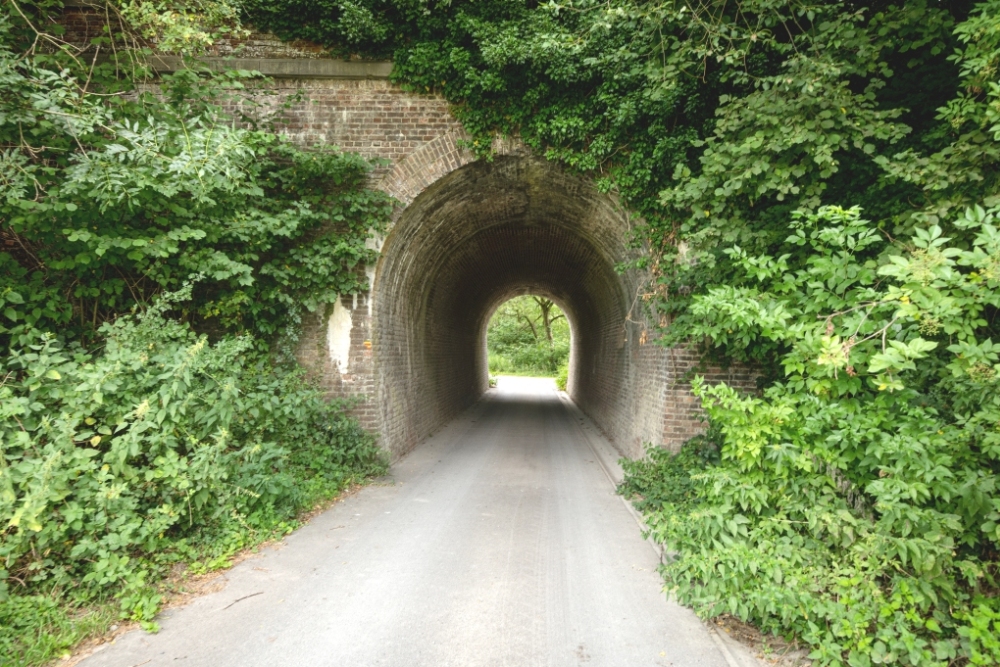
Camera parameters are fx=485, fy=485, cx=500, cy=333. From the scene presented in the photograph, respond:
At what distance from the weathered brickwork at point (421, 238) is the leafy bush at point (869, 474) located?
9.08 ft

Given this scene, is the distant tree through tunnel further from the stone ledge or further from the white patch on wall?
the stone ledge

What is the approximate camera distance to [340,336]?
24.3 feet

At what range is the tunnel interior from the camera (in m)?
7.77

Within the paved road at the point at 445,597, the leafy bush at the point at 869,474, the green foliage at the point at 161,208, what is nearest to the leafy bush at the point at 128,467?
the paved road at the point at 445,597

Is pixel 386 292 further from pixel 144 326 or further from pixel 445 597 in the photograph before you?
pixel 445 597

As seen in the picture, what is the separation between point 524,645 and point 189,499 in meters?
3.13

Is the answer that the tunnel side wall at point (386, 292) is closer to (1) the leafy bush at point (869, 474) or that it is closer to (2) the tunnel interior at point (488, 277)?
(2) the tunnel interior at point (488, 277)

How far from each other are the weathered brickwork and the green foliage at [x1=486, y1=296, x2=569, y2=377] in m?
29.2

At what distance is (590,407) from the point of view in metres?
14.9

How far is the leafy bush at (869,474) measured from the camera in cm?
280

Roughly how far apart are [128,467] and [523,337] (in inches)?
1549

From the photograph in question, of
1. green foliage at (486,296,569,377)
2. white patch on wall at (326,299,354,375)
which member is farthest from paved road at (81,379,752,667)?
green foliage at (486,296,569,377)

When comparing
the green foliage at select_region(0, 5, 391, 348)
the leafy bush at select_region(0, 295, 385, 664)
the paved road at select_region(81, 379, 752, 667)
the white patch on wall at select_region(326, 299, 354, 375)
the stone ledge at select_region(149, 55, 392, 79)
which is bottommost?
the paved road at select_region(81, 379, 752, 667)

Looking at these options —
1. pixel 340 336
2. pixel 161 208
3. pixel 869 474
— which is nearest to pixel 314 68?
pixel 161 208
